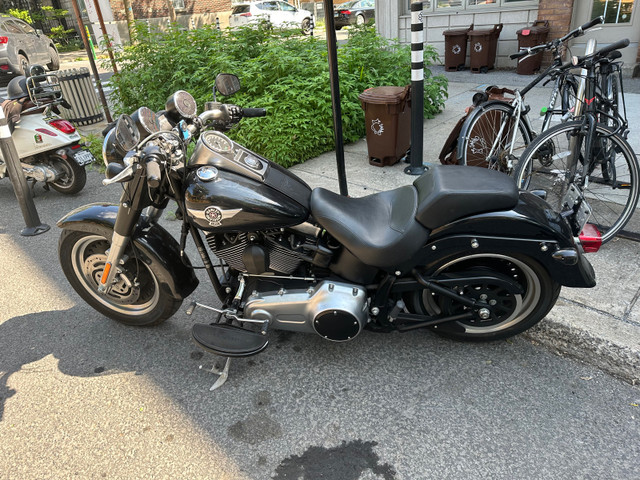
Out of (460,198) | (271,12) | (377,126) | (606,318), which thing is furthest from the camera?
(271,12)

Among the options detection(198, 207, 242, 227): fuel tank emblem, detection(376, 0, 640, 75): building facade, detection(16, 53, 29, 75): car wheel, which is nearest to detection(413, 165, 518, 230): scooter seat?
detection(198, 207, 242, 227): fuel tank emblem

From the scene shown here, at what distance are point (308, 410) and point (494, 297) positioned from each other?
3.82ft

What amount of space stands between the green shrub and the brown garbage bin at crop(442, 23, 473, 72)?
2.84 m

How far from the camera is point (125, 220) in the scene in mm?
2641

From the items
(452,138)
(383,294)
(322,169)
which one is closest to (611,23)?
(452,138)

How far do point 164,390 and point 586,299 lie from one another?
A: 261cm

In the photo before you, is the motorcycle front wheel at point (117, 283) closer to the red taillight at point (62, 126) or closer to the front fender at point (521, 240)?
the front fender at point (521, 240)

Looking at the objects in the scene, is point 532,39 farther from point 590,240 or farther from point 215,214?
point 215,214

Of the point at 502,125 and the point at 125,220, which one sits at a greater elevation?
the point at 125,220

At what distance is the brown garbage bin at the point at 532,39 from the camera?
8.84 metres

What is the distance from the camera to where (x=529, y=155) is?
3.64 m

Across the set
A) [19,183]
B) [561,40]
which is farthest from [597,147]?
[19,183]

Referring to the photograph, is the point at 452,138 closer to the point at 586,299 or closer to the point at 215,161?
the point at 586,299

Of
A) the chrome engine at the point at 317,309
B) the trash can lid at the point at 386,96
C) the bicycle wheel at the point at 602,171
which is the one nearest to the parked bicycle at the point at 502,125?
the bicycle wheel at the point at 602,171
